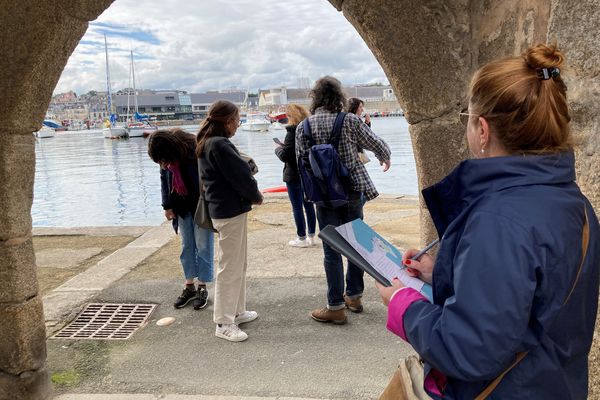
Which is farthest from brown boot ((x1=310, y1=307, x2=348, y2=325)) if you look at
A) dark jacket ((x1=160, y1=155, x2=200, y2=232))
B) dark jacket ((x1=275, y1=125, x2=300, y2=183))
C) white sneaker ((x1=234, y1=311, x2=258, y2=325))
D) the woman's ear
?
the woman's ear

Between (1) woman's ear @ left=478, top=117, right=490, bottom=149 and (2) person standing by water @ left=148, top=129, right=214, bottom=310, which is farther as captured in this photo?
(2) person standing by water @ left=148, top=129, right=214, bottom=310

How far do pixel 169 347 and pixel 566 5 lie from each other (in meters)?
3.50

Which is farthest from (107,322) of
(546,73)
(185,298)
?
(546,73)

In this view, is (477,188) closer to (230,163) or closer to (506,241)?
(506,241)

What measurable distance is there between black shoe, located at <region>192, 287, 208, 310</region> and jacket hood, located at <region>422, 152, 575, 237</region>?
3.75 meters

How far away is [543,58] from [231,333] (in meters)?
3.32

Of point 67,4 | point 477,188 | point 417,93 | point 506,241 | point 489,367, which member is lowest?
point 489,367

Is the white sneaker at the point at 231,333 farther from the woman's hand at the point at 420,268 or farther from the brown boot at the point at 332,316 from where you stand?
the woman's hand at the point at 420,268

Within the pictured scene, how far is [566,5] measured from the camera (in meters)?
1.84

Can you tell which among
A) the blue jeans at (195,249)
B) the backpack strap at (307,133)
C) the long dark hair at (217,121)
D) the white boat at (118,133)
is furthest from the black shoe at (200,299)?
the white boat at (118,133)

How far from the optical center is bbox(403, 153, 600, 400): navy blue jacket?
1174 mm

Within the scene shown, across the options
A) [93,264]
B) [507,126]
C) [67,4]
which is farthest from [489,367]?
[93,264]

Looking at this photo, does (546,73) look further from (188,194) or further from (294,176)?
(294,176)

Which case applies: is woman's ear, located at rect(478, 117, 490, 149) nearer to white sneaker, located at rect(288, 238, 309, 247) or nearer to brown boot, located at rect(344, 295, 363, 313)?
brown boot, located at rect(344, 295, 363, 313)
